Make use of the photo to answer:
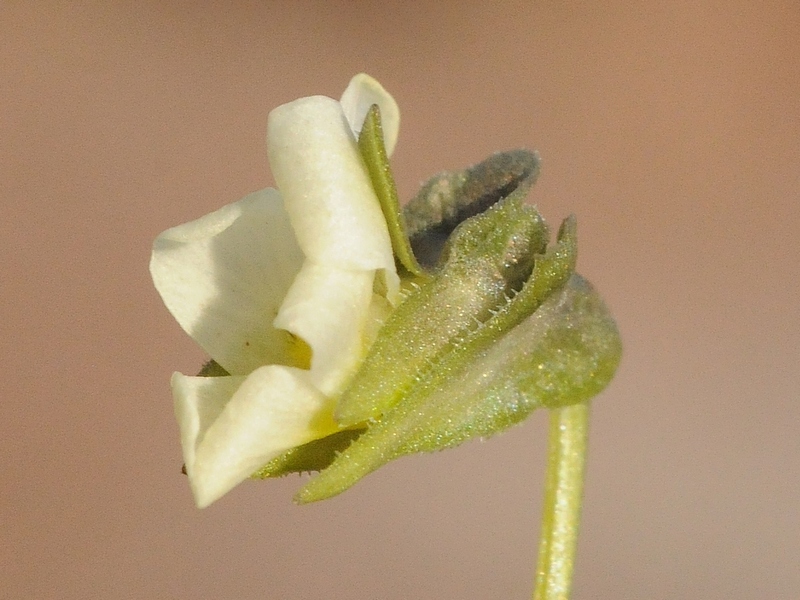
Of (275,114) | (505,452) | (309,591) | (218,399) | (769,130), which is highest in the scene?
(769,130)

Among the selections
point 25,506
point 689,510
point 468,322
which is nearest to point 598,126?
point 689,510

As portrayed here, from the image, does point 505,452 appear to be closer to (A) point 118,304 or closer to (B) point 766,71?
(A) point 118,304

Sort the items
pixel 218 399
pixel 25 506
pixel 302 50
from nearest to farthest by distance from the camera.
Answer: pixel 218 399 → pixel 25 506 → pixel 302 50

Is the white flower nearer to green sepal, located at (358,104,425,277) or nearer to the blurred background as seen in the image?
green sepal, located at (358,104,425,277)

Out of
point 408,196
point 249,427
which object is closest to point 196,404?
point 249,427

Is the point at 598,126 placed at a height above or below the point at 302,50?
below

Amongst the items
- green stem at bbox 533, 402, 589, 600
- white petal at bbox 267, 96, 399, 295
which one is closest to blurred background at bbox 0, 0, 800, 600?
green stem at bbox 533, 402, 589, 600
